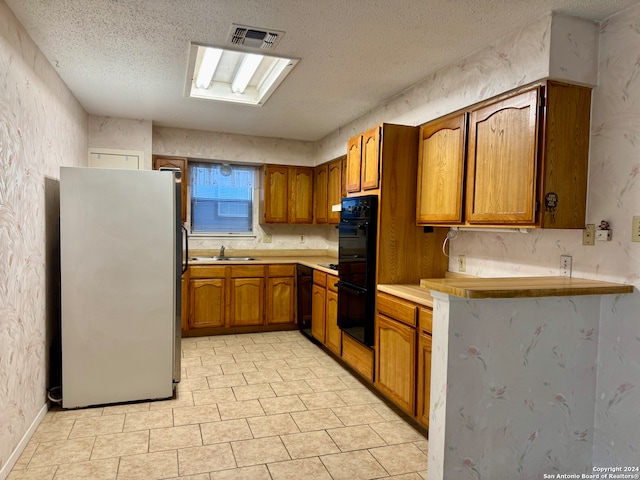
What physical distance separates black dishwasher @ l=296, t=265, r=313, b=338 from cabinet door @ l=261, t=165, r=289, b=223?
0.78 meters

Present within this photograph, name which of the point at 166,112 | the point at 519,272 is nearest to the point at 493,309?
the point at 519,272

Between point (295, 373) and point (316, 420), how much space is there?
90 centimetres

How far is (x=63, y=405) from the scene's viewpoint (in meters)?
2.91

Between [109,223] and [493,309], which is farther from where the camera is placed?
[109,223]

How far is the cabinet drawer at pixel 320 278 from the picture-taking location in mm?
4230

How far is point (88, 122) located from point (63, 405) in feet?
9.34

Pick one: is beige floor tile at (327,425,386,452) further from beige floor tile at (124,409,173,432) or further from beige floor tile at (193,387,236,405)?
beige floor tile at (124,409,173,432)

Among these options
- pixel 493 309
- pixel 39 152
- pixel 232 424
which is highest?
pixel 39 152

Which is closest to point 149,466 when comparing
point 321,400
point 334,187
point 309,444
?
point 309,444

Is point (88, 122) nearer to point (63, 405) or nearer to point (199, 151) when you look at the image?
point (199, 151)

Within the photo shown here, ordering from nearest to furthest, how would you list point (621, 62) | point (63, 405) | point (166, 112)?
point (621, 62)
point (63, 405)
point (166, 112)

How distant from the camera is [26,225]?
98.3 inches

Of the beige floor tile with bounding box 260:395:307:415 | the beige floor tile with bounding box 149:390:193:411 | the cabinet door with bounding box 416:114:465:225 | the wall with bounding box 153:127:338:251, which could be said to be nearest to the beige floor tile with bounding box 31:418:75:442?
the beige floor tile with bounding box 149:390:193:411

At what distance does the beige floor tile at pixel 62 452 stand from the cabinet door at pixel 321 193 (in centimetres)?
335
